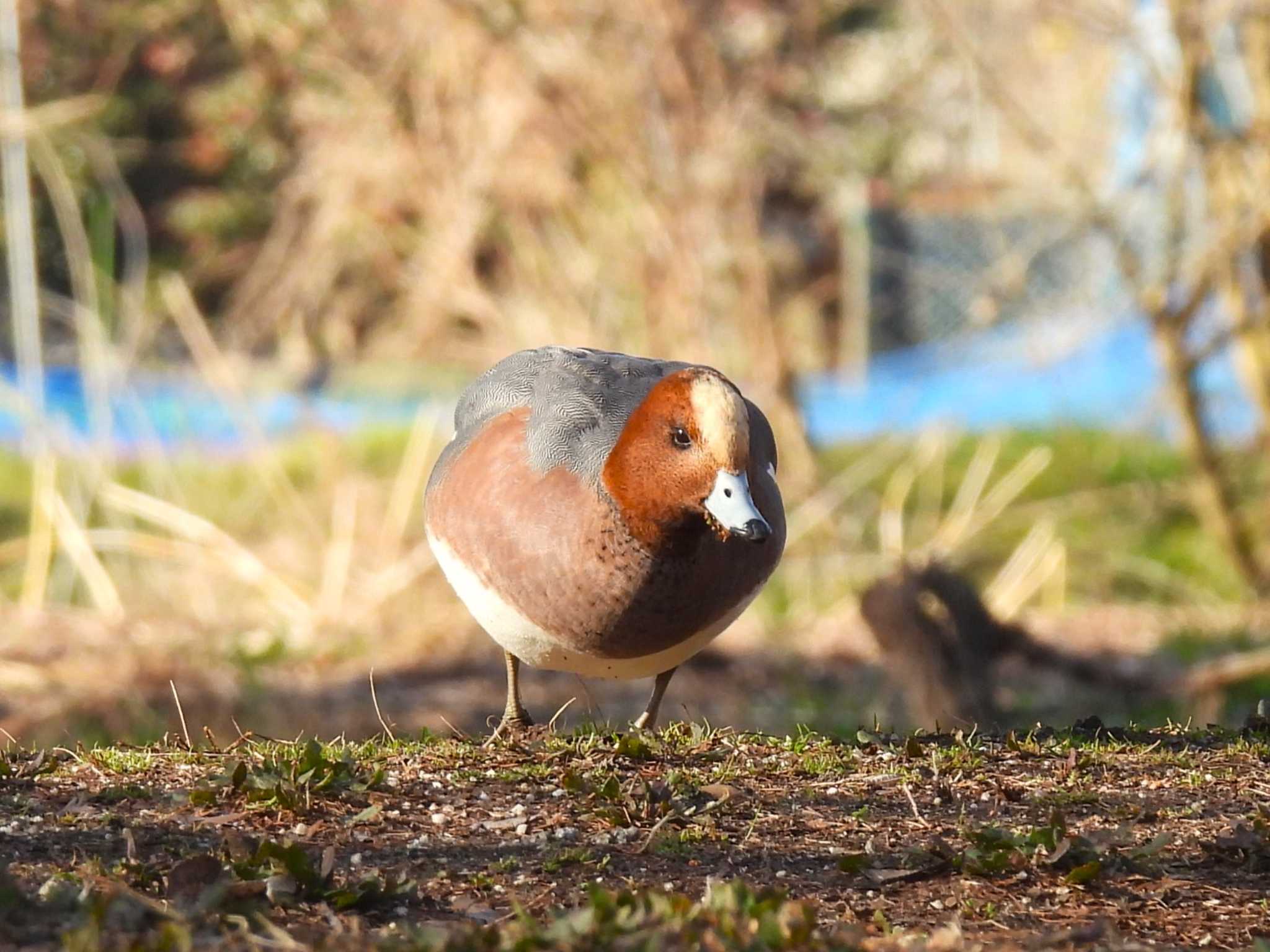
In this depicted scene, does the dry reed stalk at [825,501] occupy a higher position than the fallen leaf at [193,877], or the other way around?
the dry reed stalk at [825,501]

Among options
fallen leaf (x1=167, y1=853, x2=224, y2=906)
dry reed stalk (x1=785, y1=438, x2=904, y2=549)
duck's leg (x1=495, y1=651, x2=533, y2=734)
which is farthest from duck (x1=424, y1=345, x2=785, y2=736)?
dry reed stalk (x1=785, y1=438, x2=904, y2=549)

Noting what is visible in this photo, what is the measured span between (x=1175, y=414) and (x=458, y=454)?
5669 millimetres

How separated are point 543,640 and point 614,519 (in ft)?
1.18

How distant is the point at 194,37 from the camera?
14328 mm

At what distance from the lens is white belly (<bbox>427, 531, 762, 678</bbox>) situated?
373 cm

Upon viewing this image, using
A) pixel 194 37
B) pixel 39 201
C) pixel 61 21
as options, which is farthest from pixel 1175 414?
pixel 39 201

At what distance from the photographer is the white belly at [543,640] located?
12.2ft

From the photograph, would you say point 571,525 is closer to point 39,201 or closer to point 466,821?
point 466,821

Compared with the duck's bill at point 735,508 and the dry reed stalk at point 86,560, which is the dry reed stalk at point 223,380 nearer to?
the dry reed stalk at point 86,560

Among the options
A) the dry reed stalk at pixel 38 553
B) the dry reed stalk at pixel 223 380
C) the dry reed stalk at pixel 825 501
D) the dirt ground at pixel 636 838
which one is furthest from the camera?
the dry reed stalk at pixel 825 501

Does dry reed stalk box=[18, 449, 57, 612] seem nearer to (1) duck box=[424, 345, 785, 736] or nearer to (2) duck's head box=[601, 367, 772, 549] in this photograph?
(1) duck box=[424, 345, 785, 736]

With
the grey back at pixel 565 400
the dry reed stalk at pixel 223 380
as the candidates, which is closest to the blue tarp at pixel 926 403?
the dry reed stalk at pixel 223 380

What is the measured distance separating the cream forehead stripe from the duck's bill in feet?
0.12

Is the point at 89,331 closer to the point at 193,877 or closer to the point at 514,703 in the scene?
the point at 514,703
